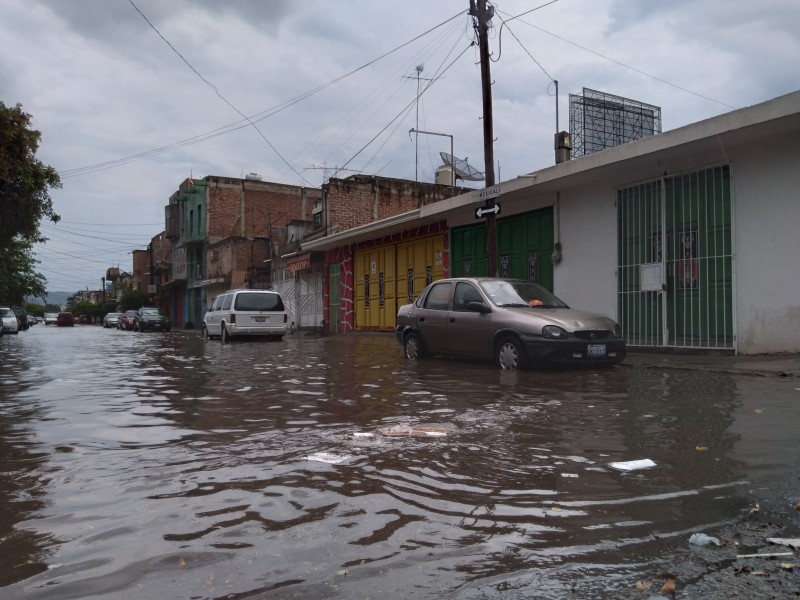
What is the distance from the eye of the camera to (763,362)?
9.55 metres

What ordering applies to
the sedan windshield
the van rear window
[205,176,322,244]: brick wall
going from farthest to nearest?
[205,176,322,244]: brick wall → the van rear window → the sedan windshield

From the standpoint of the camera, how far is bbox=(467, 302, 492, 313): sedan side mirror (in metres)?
9.89

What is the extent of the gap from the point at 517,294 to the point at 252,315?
37.0 ft

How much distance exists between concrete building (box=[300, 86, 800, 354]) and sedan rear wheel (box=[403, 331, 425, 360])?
474cm

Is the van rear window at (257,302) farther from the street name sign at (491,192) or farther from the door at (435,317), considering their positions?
the door at (435,317)

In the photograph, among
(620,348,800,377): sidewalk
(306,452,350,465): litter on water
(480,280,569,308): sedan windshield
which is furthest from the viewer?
(480,280,569,308): sedan windshield

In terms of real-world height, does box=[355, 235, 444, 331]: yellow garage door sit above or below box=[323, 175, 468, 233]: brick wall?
below

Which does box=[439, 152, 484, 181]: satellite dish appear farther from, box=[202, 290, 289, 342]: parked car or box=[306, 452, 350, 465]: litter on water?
box=[306, 452, 350, 465]: litter on water

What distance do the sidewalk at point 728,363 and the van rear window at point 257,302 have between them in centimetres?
1145

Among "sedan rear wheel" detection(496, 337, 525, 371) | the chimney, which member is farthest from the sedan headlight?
the chimney

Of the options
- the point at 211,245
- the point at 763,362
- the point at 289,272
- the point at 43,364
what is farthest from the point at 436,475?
the point at 211,245

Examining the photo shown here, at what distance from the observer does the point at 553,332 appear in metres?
9.07

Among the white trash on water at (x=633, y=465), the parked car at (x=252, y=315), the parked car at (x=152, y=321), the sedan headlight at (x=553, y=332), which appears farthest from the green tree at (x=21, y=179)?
the parked car at (x=152, y=321)

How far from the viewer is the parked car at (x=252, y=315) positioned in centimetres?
1948
